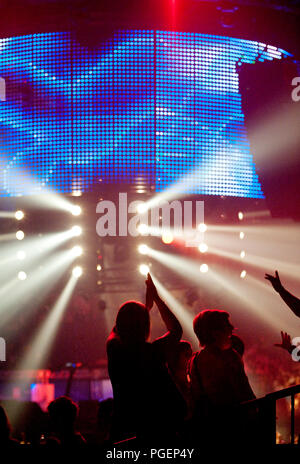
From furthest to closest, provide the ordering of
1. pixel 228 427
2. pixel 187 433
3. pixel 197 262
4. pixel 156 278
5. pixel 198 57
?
pixel 156 278 < pixel 197 262 < pixel 198 57 < pixel 228 427 < pixel 187 433

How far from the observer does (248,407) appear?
265 cm

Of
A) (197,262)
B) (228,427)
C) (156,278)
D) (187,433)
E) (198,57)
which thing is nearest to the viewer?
(187,433)

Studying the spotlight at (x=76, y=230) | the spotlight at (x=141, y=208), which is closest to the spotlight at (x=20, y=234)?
the spotlight at (x=76, y=230)

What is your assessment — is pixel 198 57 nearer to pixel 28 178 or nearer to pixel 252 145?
pixel 252 145

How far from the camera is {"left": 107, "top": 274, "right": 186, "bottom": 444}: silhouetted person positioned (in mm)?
2387

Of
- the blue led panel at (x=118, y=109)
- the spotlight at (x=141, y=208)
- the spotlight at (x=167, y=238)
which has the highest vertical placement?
the blue led panel at (x=118, y=109)

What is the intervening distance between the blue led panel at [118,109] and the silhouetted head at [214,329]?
168cm

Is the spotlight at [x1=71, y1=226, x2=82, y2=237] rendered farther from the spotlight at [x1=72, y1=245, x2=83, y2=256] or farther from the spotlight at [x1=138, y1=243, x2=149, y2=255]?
the spotlight at [x1=138, y1=243, x2=149, y2=255]

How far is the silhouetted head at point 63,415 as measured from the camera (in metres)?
3.24

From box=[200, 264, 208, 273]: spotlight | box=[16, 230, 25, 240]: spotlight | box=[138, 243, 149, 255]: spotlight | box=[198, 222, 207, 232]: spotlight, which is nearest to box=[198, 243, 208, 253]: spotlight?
box=[200, 264, 208, 273]: spotlight

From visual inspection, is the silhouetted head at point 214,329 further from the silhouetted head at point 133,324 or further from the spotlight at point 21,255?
the spotlight at point 21,255

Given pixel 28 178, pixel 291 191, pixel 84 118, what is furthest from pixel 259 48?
pixel 28 178

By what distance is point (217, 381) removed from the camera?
2.70 m

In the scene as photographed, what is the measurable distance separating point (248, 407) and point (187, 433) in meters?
0.37
